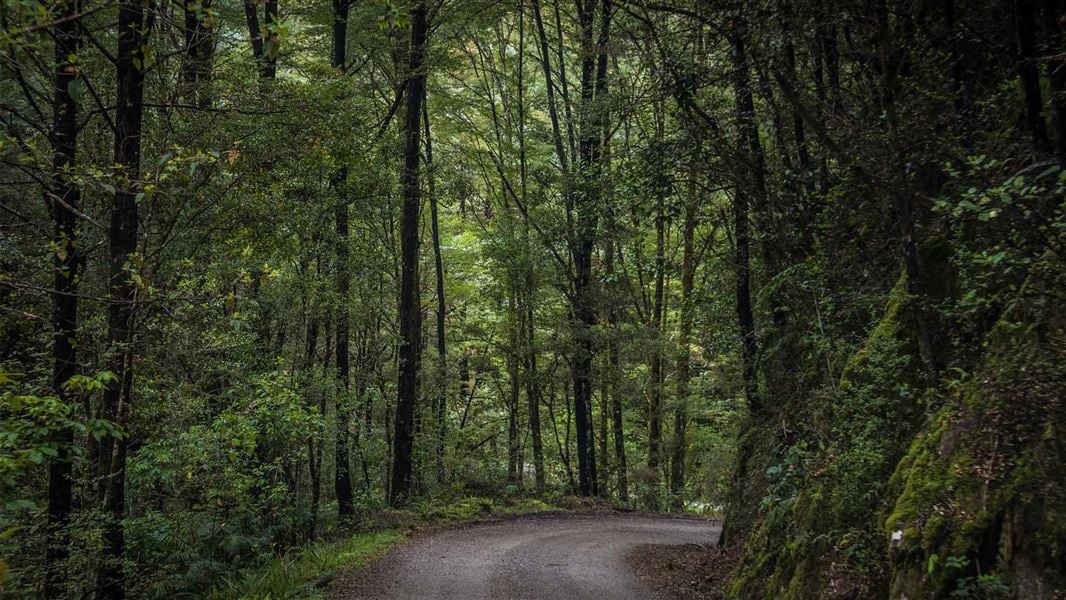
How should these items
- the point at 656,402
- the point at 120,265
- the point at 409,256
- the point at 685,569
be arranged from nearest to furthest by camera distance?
the point at 120,265
the point at 685,569
the point at 409,256
the point at 656,402

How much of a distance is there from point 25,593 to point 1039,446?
10052mm

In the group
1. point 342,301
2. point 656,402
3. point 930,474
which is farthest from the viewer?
point 656,402

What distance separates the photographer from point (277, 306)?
13.3 metres

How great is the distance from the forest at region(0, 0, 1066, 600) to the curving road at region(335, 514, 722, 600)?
4.61 feet

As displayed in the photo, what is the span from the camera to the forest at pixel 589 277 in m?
4.92

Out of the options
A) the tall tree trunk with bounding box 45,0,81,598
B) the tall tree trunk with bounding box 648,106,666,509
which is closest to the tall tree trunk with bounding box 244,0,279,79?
the tall tree trunk with bounding box 45,0,81,598

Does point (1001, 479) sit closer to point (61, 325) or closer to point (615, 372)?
point (61, 325)

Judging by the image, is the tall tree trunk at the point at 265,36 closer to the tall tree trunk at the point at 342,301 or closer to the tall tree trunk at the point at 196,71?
the tall tree trunk at the point at 196,71

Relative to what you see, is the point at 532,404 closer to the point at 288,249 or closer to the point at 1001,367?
the point at 288,249

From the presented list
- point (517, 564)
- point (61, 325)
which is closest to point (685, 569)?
point (517, 564)

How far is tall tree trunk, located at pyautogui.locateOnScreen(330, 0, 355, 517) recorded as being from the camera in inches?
545

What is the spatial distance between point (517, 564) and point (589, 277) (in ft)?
31.5

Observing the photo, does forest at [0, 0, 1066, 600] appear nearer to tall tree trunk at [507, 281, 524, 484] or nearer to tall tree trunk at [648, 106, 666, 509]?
tall tree trunk at [507, 281, 524, 484]

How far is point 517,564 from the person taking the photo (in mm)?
10016
